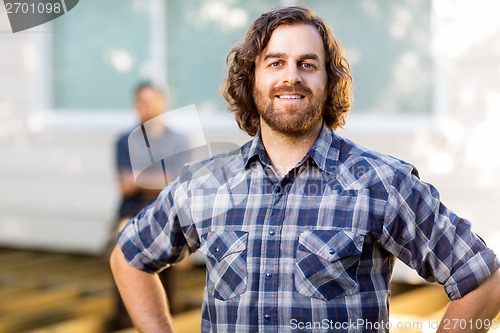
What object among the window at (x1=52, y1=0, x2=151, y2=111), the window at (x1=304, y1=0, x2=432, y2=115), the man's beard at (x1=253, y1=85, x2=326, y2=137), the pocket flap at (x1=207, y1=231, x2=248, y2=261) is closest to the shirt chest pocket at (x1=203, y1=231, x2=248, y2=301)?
the pocket flap at (x1=207, y1=231, x2=248, y2=261)

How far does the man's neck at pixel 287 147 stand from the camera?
171cm

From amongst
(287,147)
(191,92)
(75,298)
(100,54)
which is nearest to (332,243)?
(287,147)

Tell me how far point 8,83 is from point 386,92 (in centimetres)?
309

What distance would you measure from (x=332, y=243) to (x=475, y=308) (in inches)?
12.0

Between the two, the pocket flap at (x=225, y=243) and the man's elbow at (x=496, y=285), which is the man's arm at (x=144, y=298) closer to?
the pocket flap at (x=225, y=243)

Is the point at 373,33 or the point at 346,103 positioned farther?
the point at 373,33

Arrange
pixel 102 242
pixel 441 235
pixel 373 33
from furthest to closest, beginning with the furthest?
pixel 102 242, pixel 373 33, pixel 441 235

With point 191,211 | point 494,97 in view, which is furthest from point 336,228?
point 494,97

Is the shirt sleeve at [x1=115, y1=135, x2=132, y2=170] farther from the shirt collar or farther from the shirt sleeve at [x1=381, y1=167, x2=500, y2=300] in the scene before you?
the shirt sleeve at [x1=381, y1=167, x2=500, y2=300]

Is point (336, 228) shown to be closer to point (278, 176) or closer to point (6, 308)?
point (278, 176)

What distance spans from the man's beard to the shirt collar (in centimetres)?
4

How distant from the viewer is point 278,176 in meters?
1.70

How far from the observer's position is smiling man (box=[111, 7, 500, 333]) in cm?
160

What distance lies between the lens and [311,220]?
164cm
